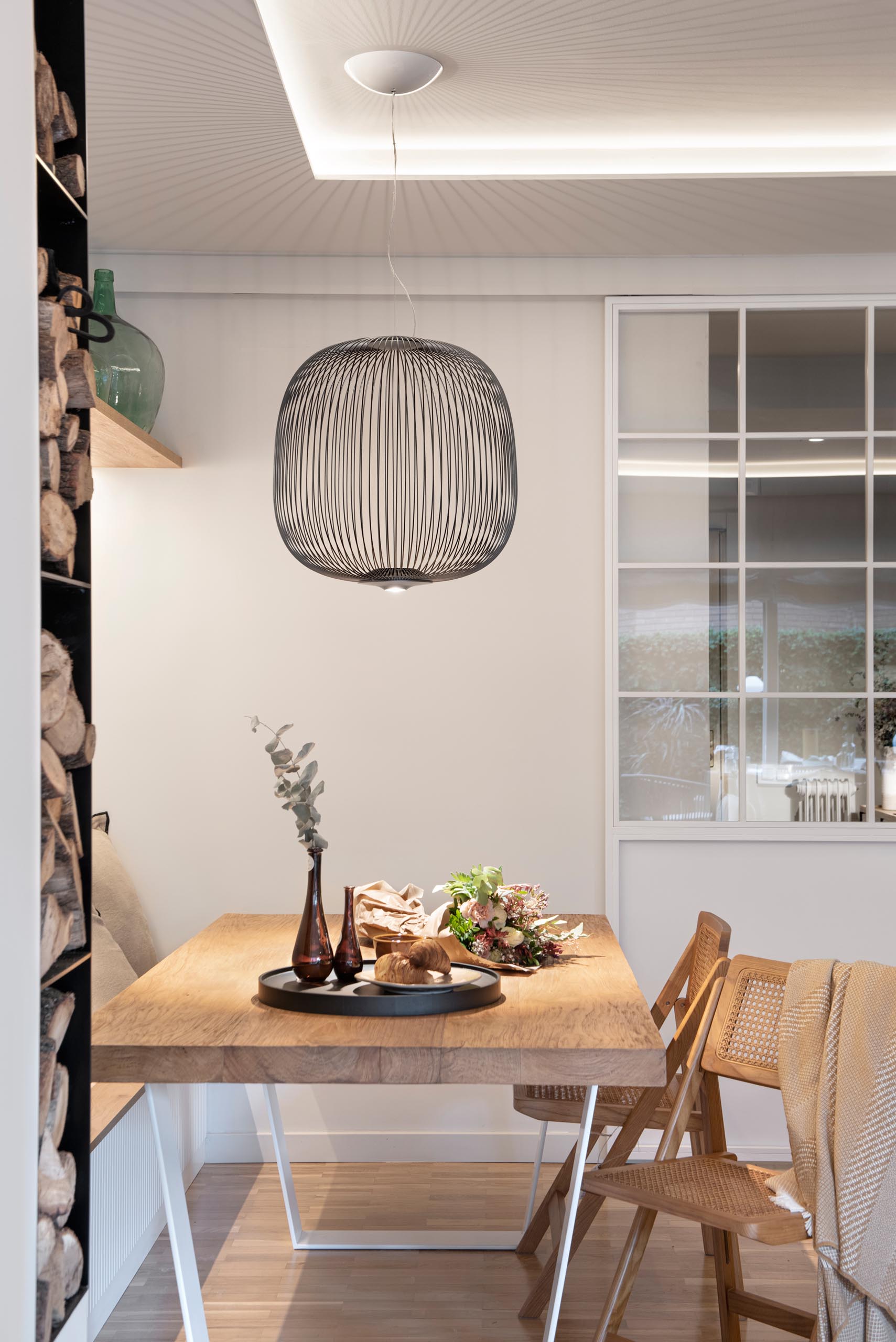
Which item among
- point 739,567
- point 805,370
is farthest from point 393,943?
point 805,370

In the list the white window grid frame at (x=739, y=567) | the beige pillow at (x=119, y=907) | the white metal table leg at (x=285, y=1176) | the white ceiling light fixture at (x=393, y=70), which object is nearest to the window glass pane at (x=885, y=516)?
the white window grid frame at (x=739, y=567)

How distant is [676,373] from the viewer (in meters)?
3.77

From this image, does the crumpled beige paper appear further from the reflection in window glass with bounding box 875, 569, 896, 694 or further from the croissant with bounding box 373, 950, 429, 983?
the reflection in window glass with bounding box 875, 569, 896, 694

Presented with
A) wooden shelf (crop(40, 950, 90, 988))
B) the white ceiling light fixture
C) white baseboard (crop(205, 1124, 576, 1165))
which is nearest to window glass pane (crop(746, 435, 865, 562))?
the white ceiling light fixture

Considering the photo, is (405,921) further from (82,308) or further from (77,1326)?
(82,308)

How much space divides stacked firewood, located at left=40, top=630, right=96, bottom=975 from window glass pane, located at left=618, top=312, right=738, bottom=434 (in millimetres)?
2497

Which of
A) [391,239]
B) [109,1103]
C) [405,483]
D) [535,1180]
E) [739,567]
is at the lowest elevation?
[535,1180]

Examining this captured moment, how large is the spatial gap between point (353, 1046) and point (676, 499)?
7.81 ft

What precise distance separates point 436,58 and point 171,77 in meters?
0.63

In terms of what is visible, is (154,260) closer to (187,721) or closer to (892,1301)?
(187,721)

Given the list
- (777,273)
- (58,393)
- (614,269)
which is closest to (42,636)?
(58,393)

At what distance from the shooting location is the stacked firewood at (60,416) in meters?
1.63

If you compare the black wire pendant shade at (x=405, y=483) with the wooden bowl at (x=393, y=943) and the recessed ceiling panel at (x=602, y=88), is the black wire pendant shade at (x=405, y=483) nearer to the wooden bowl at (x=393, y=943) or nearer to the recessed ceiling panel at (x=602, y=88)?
the recessed ceiling panel at (x=602, y=88)

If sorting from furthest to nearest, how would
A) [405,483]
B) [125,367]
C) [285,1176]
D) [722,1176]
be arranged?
[125,367], [285,1176], [405,483], [722,1176]
